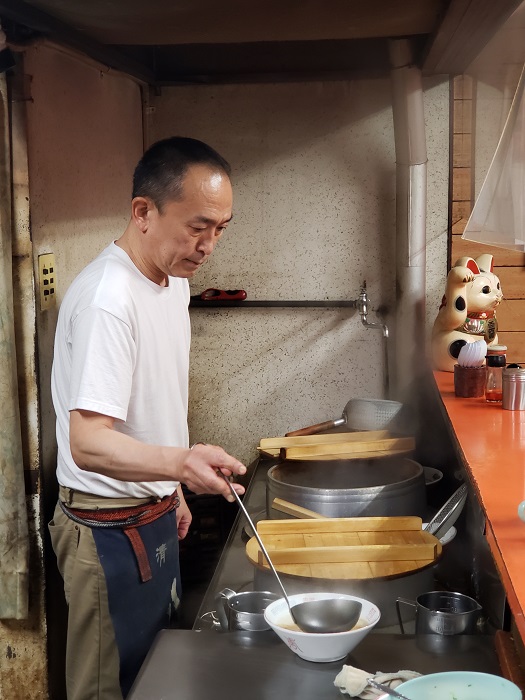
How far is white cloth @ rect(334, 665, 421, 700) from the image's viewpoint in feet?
5.26

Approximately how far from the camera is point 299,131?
4344mm

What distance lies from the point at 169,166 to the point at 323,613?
1.27 metres

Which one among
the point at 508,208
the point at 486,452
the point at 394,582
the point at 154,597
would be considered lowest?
the point at 154,597

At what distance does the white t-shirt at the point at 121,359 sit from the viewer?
6.77ft

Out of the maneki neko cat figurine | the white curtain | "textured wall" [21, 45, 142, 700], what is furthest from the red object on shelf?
the white curtain

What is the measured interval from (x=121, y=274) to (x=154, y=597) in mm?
1037

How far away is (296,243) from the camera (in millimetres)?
4441

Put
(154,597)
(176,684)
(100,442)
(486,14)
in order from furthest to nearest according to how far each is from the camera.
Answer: (486,14)
(154,597)
(100,442)
(176,684)

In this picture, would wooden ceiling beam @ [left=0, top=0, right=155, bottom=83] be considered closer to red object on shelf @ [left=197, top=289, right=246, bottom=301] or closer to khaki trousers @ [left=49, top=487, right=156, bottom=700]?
red object on shelf @ [left=197, top=289, right=246, bottom=301]

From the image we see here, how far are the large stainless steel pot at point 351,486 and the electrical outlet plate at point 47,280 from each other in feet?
3.58

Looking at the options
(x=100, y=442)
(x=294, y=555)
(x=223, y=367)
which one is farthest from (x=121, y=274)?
(x=223, y=367)

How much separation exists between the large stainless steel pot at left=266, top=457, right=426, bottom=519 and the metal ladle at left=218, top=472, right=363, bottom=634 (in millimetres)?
829

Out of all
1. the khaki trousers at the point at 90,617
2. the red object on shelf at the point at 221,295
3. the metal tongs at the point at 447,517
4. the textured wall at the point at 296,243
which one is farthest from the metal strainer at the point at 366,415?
the khaki trousers at the point at 90,617

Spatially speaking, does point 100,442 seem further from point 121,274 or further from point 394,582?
point 394,582
